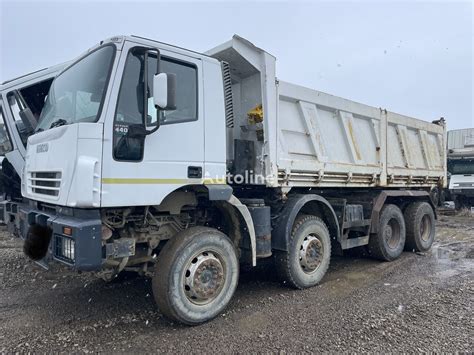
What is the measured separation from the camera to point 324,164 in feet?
17.3

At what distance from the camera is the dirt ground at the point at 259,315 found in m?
3.32

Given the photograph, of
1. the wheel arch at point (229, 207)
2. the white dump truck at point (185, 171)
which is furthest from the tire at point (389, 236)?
the wheel arch at point (229, 207)

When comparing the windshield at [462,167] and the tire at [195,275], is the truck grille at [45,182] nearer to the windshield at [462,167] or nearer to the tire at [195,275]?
the tire at [195,275]

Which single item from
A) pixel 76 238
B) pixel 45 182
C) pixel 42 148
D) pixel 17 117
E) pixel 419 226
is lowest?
pixel 419 226

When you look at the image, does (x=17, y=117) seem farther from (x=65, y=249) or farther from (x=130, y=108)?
(x=65, y=249)

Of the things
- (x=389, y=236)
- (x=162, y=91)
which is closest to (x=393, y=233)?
(x=389, y=236)

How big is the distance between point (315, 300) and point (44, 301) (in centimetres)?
325

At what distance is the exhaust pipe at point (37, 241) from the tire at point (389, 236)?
17.1 feet

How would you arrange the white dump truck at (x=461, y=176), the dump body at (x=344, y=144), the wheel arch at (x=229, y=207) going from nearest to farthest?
the wheel arch at (x=229, y=207) < the dump body at (x=344, y=144) < the white dump truck at (x=461, y=176)

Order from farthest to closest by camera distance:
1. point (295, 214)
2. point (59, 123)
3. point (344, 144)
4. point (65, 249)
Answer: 1. point (344, 144)
2. point (295, 214)
3. point (59, 123)
4. point (65, 249)

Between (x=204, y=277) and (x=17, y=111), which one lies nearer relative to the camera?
(x=204, y=277)

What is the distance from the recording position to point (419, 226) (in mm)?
7418

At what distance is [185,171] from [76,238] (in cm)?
121

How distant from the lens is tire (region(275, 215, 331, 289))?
471cm
